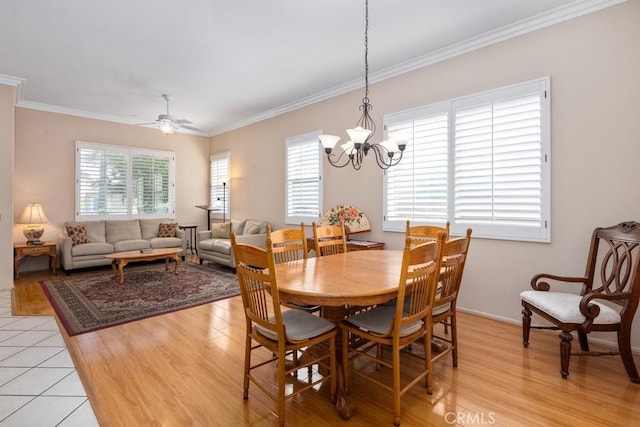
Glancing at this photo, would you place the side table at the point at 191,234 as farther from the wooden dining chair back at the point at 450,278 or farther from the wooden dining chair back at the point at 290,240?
the wooden dining chair back at the point at 450,278

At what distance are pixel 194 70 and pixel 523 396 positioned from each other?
4.75 m

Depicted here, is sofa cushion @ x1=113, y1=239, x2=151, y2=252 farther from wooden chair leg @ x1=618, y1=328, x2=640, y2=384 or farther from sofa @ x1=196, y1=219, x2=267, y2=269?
wooden chair leg @ x1=618, y1=328, x2=640, y2=384

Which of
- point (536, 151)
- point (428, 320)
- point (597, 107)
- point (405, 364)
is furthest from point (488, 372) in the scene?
point (597, 107)

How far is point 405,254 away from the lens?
5.52 feet

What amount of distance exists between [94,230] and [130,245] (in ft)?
2.46

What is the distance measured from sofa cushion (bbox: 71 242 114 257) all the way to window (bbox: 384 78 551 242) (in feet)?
16.1

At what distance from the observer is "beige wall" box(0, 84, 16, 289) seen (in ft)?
14.8

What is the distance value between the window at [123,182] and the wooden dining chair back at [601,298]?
6.96 meters

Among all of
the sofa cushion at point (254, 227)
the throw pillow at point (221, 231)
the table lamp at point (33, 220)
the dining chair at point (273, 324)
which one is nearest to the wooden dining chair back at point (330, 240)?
the dining chair at point (273, 324)

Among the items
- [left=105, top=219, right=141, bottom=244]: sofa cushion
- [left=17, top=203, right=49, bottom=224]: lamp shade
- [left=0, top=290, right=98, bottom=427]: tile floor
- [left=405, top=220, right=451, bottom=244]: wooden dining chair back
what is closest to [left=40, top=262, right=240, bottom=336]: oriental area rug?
[left=0, top=290, right=98, bottom=427]: tile floor

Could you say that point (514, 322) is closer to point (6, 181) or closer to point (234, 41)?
point (234, 41)

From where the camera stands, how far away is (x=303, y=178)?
5.46 metres

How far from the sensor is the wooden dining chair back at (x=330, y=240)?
3.12 metres

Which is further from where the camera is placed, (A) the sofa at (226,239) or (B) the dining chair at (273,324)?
(A) the sofa at (226,239)
